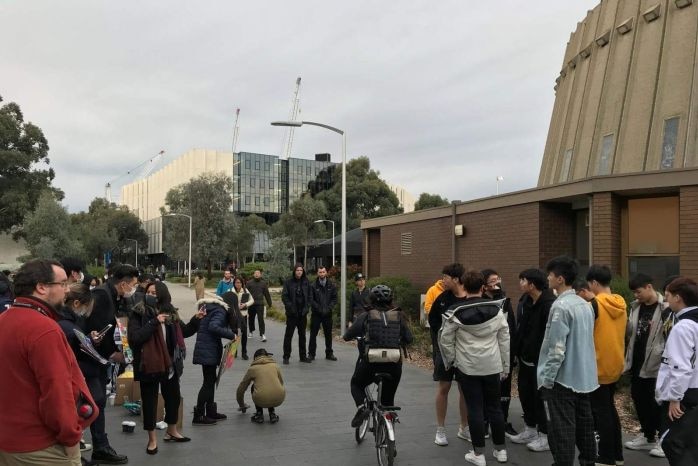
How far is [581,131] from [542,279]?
1324cm

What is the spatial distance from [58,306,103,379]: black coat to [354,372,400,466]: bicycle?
2620 millimetres

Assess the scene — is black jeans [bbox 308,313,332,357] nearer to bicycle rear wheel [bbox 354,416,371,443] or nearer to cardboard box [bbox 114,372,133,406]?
cardboard box [bbox 114,372,133,406]

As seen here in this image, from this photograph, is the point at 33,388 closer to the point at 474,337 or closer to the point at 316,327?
the point at 474,337

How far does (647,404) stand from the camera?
591 centimetres

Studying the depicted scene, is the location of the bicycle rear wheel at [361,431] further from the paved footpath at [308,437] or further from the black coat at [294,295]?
the black coat at [294,295]

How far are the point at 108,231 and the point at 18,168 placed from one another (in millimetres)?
35599

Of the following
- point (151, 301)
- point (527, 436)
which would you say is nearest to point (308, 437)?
point (151, 301)

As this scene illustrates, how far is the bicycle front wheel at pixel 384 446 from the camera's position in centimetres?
518

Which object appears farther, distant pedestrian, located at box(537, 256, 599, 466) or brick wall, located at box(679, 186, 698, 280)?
brick wall, located at box(679, 186, 698, 280)

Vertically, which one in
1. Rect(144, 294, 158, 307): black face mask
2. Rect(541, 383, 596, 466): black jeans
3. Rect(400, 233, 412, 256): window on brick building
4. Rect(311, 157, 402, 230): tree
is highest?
Rect(311, 157, 402, 230): tree

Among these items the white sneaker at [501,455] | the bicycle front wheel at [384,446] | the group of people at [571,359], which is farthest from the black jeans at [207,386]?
the white sneaker at [501,455]

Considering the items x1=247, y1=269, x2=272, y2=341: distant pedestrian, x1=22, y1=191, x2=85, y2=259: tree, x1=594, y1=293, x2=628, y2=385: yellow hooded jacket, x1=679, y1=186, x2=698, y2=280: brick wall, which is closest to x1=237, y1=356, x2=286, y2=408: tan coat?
x1=594, y1=293, x2=628, y2=385: yellow hooded jacket

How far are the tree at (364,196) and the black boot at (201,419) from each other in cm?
5475

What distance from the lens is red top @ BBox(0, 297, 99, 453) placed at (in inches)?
115
